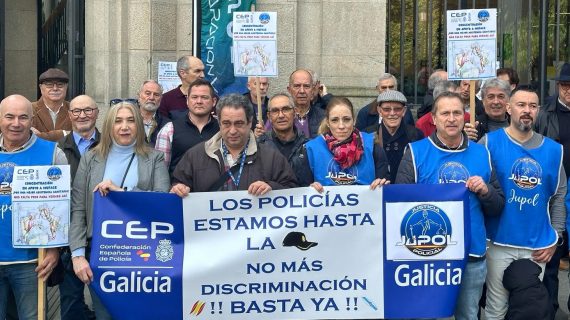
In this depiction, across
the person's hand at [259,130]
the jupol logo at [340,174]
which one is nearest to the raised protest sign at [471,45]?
the person's hand at [259,130]

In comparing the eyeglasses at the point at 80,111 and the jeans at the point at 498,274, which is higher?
the eyeglasses at the point at 80,111

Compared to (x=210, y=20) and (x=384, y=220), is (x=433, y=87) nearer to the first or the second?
(x=210, y=20)

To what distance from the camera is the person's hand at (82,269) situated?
677cm

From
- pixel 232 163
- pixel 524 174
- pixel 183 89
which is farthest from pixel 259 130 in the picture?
pixel 524 174

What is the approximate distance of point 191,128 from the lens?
8.04 m

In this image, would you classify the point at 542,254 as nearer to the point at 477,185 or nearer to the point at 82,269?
the point at 477,185

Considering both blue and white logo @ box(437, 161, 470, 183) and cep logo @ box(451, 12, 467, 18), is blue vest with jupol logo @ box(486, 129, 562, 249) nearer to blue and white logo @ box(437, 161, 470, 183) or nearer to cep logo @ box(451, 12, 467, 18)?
blue and white logo @ box(437, 161, 470, 183)

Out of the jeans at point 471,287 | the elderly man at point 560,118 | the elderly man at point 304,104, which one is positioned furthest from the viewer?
the elderly man at point 304,104

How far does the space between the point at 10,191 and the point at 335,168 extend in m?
2.16

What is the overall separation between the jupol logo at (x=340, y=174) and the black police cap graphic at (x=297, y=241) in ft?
1.50

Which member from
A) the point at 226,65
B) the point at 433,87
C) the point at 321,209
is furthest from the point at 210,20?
the point at 321,209

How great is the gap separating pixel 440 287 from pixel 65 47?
942cm

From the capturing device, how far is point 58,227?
6766mm

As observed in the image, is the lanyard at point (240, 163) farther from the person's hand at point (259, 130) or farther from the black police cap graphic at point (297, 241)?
the person's hand at point (259, 130)
